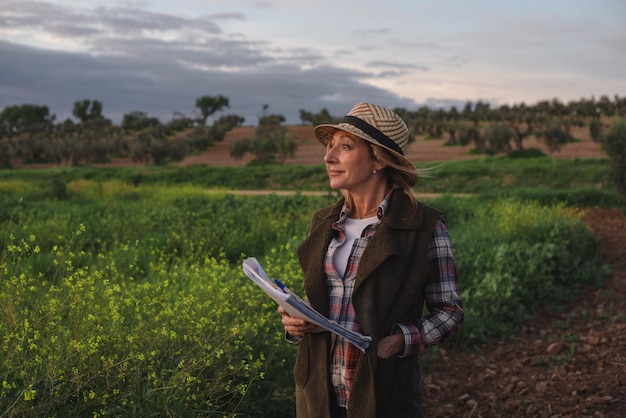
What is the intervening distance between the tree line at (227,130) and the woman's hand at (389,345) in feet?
82.1

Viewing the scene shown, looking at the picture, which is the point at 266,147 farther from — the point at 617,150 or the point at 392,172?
the point at 392,172

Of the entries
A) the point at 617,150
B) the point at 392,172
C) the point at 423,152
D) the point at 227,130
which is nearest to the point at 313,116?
the point at 227,130

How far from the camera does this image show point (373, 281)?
2.56 metres

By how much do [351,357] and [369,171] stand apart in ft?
2.27

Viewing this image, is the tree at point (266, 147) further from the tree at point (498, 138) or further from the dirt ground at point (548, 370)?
Result: the dirt ground at point (548, 370)

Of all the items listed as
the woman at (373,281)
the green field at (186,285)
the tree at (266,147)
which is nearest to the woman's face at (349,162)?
the woman at (373,281)

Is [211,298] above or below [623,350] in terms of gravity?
above

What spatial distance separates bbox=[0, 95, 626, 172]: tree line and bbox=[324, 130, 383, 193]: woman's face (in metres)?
24.9

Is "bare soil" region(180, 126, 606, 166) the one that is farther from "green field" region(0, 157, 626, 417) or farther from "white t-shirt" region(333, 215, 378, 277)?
"white t-shirt" region(333, 215, 378, 277)

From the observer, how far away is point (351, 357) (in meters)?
2.63

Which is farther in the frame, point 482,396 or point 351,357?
point 482,396

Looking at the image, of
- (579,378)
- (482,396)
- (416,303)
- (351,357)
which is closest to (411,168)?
(416,303)

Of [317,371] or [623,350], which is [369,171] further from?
[623,350]

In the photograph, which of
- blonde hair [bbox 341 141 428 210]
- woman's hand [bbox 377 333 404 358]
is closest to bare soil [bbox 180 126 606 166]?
blonde hair [bbox 341 141 428 210]
